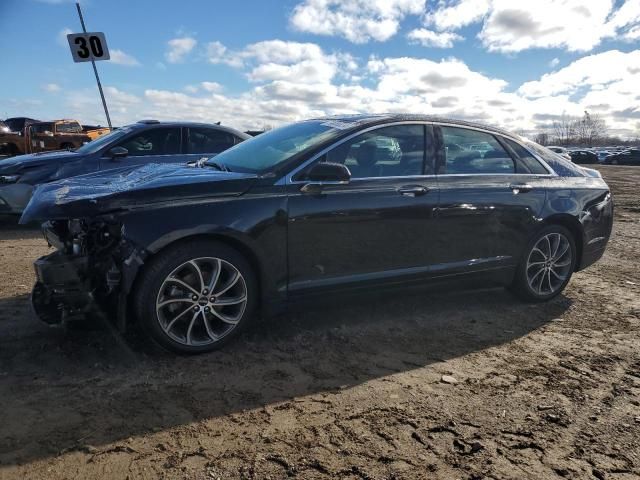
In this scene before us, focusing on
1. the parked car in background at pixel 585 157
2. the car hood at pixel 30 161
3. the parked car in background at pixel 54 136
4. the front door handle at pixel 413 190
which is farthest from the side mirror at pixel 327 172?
the parked car in background at pixel 585 157

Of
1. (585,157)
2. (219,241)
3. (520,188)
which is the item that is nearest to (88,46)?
(219,241)

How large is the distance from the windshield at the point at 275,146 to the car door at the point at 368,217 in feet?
0.72

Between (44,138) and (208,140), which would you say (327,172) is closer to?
(208,140)

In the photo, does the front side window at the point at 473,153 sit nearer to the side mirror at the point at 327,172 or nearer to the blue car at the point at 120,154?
the side mirror at the point at 327,172

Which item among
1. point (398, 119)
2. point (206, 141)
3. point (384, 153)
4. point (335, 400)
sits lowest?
point (335, 400)

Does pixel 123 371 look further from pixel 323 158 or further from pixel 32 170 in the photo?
pixel 32 170

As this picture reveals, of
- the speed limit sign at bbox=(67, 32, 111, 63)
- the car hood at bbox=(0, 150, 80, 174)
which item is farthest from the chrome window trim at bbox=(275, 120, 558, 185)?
the speed limit sign at bbox=(67, 32, 111, 63)

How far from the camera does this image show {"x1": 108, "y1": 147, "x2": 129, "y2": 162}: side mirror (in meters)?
7.07

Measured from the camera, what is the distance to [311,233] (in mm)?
3545

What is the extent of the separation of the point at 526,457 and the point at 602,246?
11.3 feet

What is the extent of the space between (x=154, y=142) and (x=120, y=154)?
0.55 meters

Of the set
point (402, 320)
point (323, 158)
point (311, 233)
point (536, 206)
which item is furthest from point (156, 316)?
point (536, 206)

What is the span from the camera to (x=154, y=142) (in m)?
7.40

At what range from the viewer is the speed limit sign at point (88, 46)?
9.26 m
